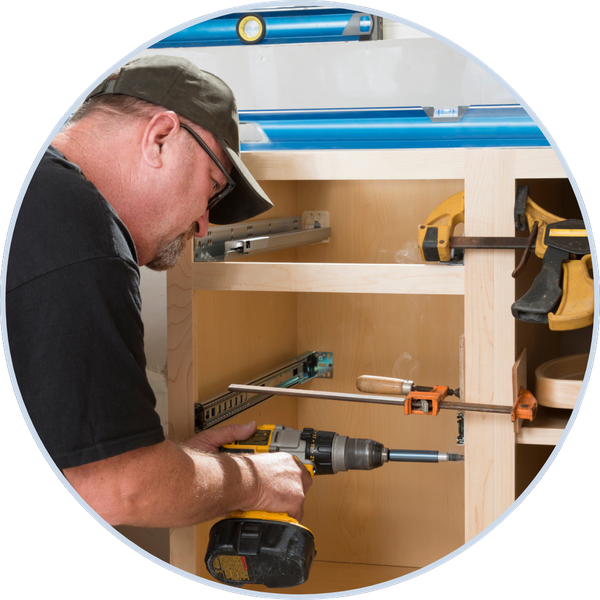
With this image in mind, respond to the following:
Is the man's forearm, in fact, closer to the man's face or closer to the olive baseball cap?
the man's face

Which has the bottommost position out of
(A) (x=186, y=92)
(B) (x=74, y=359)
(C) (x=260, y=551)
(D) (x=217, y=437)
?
(C) (x=260, y=551)

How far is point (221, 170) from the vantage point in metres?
0.96

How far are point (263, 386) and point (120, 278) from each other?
0.57 m

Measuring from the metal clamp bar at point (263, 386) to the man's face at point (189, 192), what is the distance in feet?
0.94

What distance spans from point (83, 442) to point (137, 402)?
0.07 meters

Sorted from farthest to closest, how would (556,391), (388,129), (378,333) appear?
(378,333) < (388,129) < (556,391)

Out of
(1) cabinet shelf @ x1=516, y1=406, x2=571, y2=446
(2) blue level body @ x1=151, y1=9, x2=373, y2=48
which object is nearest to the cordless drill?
(1) cabinet shelf @ x1=516, y1=406, x2=571, y2=446

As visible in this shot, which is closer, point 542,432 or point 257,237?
point 542,432

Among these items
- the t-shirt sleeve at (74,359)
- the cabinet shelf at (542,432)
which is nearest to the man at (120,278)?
the t-shirt sleeve at (74,359)

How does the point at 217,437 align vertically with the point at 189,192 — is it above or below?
below

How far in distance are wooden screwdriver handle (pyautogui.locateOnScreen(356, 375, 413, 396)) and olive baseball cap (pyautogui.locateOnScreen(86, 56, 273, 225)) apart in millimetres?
396

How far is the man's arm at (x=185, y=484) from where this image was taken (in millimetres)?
782

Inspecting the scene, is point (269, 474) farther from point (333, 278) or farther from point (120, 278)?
point (120, 278)

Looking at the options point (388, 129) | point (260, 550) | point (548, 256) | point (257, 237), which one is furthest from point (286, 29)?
point (260, 550)
